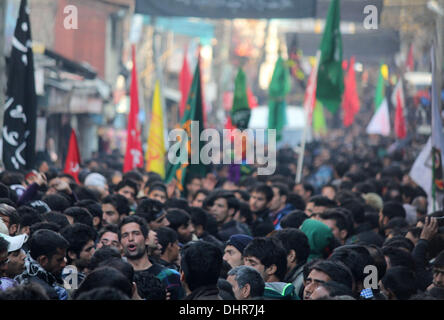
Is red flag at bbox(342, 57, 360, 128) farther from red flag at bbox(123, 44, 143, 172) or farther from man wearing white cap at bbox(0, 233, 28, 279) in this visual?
man wearing white cap at bbox(0, 233, 28, 279)

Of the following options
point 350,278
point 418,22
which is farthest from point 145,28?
point 350,278

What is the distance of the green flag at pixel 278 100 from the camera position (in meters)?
18.7

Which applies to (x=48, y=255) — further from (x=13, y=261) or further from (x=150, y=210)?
(x=150, y=210)

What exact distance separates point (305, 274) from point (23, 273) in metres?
1.89

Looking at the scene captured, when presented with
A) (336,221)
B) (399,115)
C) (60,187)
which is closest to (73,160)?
(60,187)

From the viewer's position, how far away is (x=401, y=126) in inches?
747

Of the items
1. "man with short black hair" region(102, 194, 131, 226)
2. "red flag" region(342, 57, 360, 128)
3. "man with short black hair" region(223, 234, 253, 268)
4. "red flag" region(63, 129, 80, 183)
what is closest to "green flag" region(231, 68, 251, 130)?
"red flag" region(63, 129, 80, 183)

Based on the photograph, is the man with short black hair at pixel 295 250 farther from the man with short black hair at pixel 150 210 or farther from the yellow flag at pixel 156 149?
the yellow flag at pixel 156 149

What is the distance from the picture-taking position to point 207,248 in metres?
5.17

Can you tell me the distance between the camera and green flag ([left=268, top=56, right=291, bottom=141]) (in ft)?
61.5

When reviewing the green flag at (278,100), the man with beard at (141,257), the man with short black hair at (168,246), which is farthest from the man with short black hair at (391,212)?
the green flag at (278,100)

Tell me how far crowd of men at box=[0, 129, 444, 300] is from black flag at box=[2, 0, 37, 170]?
0.25 m

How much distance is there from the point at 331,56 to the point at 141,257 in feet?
26.7
